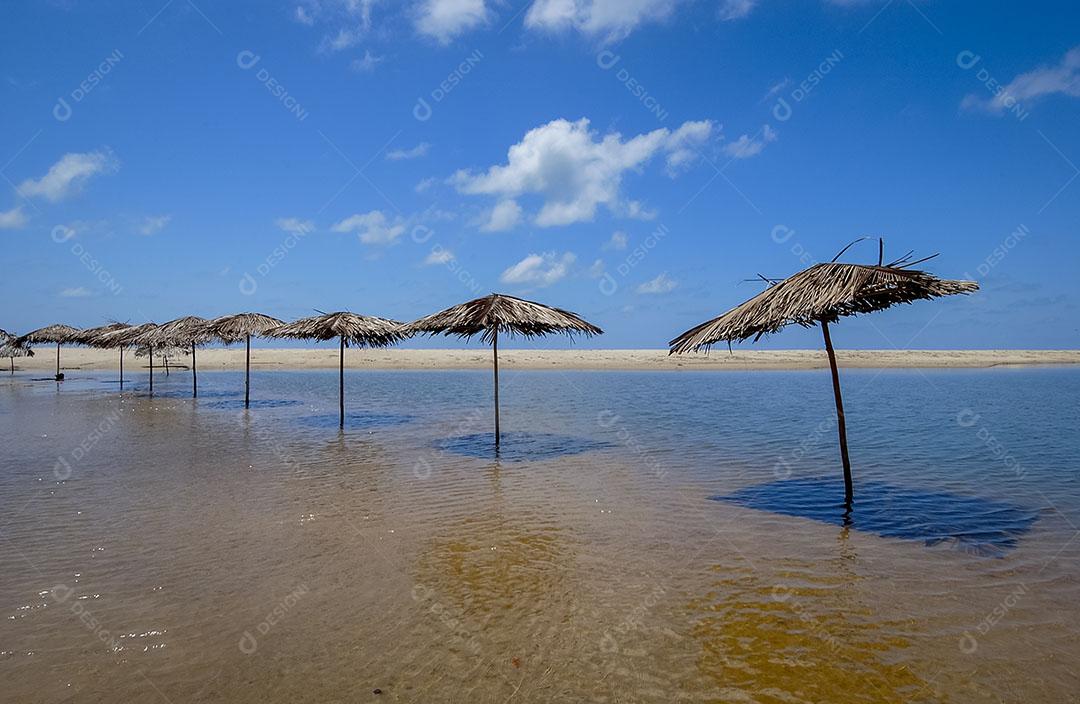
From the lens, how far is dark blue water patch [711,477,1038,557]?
6527 mm

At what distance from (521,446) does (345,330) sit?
5773 millimetres

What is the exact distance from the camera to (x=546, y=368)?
52.1 metres

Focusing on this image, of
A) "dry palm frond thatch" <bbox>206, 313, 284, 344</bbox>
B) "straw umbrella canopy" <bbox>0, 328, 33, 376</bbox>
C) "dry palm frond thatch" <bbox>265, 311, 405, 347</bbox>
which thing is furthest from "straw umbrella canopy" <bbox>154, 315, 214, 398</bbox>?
"straw umbrella canopy" <bbox>0, 328, 33, 376</bbox>

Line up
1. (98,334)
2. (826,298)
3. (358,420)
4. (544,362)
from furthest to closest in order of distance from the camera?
(544,362)
(98,334)
(358,420)
(826,298)

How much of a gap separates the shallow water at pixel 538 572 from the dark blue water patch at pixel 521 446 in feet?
0.41

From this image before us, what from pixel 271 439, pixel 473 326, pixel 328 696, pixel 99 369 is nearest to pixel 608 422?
pixel 473 326

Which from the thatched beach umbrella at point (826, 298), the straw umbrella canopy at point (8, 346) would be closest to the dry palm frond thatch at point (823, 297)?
the thatched beach umbrella at point (826, 298)

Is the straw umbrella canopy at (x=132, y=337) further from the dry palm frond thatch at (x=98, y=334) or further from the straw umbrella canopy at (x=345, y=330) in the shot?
the straw umbrella canopy at (x=345, y=330)

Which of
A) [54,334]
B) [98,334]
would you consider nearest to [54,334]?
[54,334]

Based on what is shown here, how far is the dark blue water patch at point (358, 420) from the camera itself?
15516 millimetres

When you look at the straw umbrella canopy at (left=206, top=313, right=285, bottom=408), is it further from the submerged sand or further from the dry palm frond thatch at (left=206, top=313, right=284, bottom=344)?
the submerged sand

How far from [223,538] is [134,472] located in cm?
450

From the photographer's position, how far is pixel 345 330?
1495 centimetres

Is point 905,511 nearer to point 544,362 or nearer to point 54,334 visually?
point 54,334
